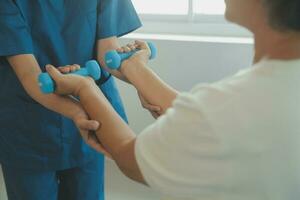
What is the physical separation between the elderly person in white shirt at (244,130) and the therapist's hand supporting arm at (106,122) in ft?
0.17

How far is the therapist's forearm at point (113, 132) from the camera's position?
737 mm

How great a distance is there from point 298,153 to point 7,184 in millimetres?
947

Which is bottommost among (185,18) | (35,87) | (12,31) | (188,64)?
(188,64)

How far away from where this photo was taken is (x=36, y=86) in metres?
1.09

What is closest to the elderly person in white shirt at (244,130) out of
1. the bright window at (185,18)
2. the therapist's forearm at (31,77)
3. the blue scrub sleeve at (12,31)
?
the therapist's forearm at (31,77)

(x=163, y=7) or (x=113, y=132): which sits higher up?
(x=113, y=132)

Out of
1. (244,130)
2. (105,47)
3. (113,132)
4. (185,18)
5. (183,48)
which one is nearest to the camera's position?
(244,130)

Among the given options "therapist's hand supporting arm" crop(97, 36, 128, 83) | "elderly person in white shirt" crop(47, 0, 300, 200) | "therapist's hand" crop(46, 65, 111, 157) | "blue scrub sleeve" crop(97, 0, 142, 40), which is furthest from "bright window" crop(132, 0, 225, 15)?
"elderly person in white shirt" crop(47, 0, 300, 200)

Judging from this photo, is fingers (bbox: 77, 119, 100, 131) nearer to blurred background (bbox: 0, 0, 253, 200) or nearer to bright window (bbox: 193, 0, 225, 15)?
blurred background (bbox: 0, 0, 253, 200)

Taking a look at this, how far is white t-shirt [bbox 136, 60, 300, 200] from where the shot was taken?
617 mm

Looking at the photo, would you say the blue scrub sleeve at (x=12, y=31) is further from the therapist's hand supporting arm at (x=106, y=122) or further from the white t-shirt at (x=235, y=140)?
the white t-shirt at (x=235, y=140)

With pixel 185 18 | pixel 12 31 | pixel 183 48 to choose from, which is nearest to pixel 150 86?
pixel 12 31

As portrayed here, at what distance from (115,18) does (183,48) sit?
63cm

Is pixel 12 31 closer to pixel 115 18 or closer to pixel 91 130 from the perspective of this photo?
pixel 115 18
